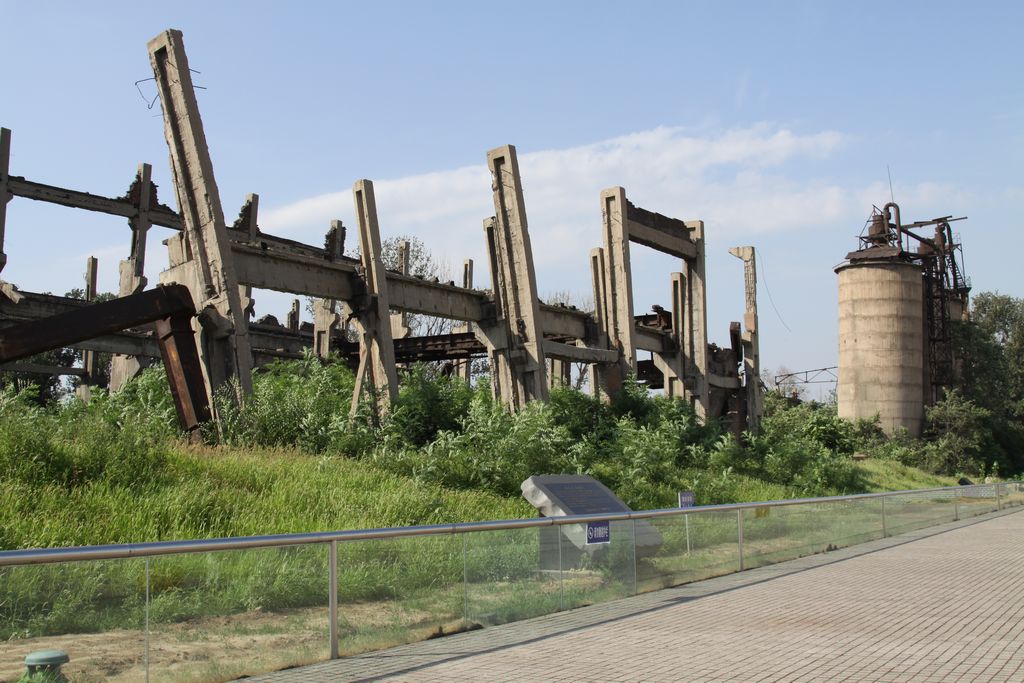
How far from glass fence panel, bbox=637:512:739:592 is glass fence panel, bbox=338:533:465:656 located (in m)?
3.10

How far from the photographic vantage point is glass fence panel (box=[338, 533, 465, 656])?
7.63 meters

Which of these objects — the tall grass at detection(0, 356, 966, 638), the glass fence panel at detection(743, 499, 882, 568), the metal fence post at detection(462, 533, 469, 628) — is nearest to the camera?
the tall grass at detection(0, 356, 966, 638)

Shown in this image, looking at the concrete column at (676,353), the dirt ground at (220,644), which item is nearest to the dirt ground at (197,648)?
the dirt ground at (220,644)

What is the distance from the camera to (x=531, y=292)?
82.2 feet

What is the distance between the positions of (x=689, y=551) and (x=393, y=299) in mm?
12409

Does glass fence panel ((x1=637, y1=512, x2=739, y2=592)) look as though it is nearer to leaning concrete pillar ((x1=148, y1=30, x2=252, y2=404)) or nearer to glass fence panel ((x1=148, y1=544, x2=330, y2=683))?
glass fence panel ((x1=148, y1=544, x2=330, y2=683))

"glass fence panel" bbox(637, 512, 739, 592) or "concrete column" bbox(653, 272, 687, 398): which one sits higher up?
"concrete column" bbox(653, 272, 687, 398)

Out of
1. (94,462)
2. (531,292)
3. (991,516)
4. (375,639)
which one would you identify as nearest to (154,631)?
(375,639)

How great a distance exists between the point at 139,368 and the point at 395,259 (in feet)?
89.0

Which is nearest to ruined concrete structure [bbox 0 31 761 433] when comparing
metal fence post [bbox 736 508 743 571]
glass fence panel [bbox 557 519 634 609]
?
metal fence post [bbox 736 508 743 571]

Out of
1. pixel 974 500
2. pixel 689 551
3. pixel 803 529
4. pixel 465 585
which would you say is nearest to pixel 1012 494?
pixel 974 500

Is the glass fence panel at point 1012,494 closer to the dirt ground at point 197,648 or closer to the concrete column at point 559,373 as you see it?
the concrete column at point 559,373

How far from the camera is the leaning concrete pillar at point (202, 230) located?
18.7m

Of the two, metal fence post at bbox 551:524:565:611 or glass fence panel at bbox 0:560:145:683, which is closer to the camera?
glass fence panel at bbox 0:560:145:683
